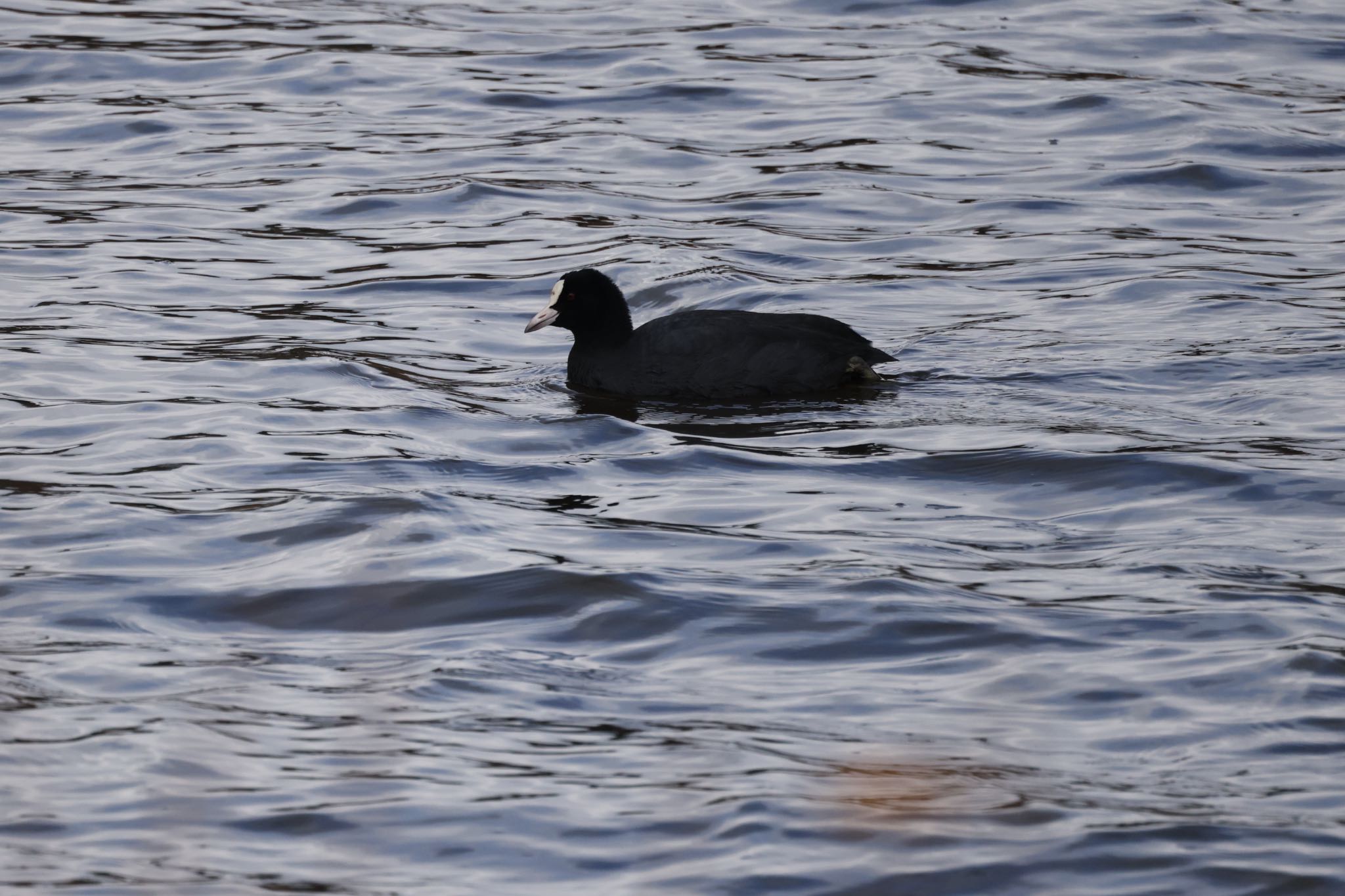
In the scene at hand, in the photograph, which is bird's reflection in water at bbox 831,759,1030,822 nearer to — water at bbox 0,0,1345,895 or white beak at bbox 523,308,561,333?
water at bbox 0,0,1345,895

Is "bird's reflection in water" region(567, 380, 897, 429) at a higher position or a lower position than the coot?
lower

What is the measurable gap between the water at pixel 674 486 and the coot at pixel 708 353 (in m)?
0.14

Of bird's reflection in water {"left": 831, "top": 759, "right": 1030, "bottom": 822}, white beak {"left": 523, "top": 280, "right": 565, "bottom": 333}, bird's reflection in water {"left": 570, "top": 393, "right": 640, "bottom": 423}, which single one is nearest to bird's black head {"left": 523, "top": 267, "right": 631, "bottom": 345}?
white beak {"left": 523, "top": 280, "right": 565, "bottom": 333}

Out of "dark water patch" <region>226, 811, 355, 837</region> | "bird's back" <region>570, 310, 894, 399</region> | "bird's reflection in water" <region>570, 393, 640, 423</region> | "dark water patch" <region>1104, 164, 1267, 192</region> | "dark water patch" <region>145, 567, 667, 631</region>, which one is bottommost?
"dark water patch" <region>226, 811, 355, 837</region>

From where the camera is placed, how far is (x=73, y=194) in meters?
13.6

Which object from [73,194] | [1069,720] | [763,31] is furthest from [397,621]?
[763,31]

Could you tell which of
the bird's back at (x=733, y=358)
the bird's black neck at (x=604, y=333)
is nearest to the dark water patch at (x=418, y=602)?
the bird's back at (x=733, y=358)

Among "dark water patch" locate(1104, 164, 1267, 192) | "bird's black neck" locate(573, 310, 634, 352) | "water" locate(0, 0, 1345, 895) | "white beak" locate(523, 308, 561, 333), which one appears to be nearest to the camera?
"water" locate(0, 0, 1345, 895)

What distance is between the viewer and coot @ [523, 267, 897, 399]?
9727mm

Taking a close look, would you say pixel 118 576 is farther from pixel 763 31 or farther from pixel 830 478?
pixel 763 31

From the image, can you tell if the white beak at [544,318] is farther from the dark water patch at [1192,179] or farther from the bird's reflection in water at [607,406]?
the dark water patch at [1192,179]

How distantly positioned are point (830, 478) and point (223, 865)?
3.90m

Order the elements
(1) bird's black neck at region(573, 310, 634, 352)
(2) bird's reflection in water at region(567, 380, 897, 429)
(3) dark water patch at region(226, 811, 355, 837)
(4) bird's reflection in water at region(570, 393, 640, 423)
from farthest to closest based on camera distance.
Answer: (1) bird's black neck at region(573, 310, 634, 352), (4) bird's reflection in water at region(570, 393, 640, 423), (2) bird's reflection in water at region(567, 380, 897, 429), (3) dark water patch at region(226, 811, 355, 837)

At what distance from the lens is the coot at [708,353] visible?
9.73m
